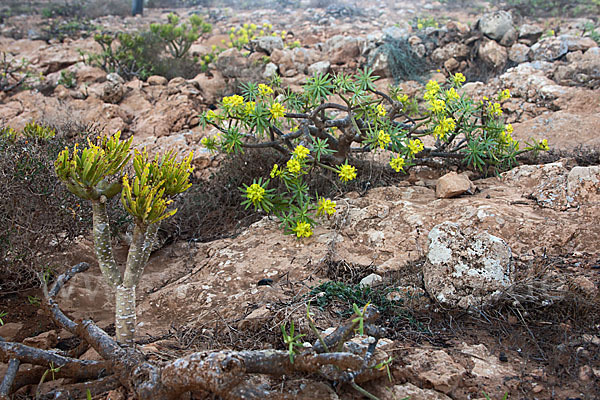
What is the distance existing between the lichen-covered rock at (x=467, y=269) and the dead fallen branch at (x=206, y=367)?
66cm

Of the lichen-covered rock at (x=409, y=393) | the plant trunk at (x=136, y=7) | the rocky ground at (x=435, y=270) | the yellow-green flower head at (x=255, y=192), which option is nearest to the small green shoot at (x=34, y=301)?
the rocky ground at (x=435, y=270)

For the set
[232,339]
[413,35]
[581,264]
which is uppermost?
[413,35]

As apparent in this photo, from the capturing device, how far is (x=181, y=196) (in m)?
4.54

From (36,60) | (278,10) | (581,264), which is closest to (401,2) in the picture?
(278,10)

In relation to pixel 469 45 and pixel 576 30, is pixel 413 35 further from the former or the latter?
pixel 576 30

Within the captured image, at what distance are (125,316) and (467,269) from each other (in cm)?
179

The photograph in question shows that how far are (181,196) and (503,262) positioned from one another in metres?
3.03

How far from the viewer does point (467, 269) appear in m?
2.55

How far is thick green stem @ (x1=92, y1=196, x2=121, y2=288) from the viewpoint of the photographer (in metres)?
2.32

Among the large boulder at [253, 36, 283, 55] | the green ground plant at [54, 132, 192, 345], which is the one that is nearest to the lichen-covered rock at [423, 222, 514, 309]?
the green ground plant at [54, 132, 192, 345]

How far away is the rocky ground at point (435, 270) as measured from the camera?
2111 mm

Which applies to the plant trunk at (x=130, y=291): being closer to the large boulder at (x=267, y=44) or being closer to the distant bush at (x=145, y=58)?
the distant bush at (x=145, y=58)

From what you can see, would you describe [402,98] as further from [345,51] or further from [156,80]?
[156,80]

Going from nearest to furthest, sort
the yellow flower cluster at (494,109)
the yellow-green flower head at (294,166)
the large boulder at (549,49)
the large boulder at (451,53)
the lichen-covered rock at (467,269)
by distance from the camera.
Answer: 1. the lichen-covered rock at (467,269)
2. the yellow-green flower head at (294,166)
3. the yellow flower cluster at (494,109)
4. the large boulder at (549,49)
5. the large boulder at (451,53)
